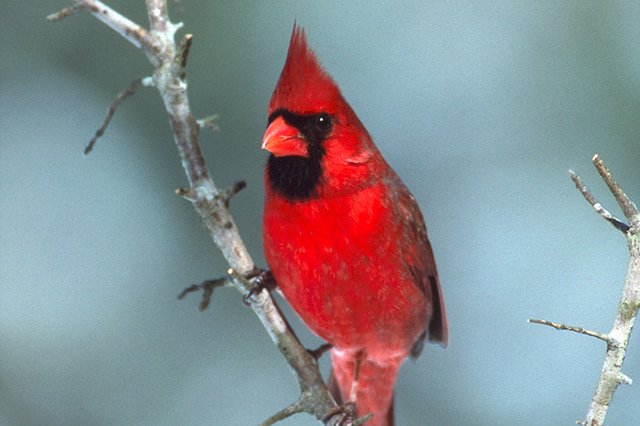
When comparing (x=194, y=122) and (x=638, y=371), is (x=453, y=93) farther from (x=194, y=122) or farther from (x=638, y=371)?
(x=194, y=122)

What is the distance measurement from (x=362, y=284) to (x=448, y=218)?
50.1 inches

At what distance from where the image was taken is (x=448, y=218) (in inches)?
142

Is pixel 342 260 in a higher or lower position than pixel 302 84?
lower

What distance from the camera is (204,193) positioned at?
2.18 m

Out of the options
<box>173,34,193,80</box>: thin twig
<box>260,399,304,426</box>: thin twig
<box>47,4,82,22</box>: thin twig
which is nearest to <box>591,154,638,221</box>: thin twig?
<box>260,399,304,426</box>: thin twig

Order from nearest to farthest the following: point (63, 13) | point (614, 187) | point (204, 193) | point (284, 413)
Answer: point (614, 187) → point (63, 13) → point (284, 413) → point (204, 193)

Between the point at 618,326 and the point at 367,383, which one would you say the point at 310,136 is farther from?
the point at 618,326

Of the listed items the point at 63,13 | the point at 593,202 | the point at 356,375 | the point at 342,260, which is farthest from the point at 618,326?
the point at 356,375

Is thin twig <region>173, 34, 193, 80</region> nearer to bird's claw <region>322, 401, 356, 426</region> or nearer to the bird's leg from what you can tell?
bird's claw <region>322, 401, 356, 426</region>

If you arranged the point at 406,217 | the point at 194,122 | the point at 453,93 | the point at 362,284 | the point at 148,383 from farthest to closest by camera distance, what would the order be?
1. the point at 453,93
2. the point at 148,383
3. the point at 406,217
4. the point at 362,284
5. the point at 194,122

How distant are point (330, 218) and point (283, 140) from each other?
9.8 inches

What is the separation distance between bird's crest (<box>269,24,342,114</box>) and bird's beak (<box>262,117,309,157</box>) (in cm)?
5

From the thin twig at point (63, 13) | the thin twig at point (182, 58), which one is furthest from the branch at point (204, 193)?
the thin twig at point (63, 13)

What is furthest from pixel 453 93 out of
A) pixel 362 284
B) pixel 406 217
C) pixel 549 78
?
pixel 362 284
